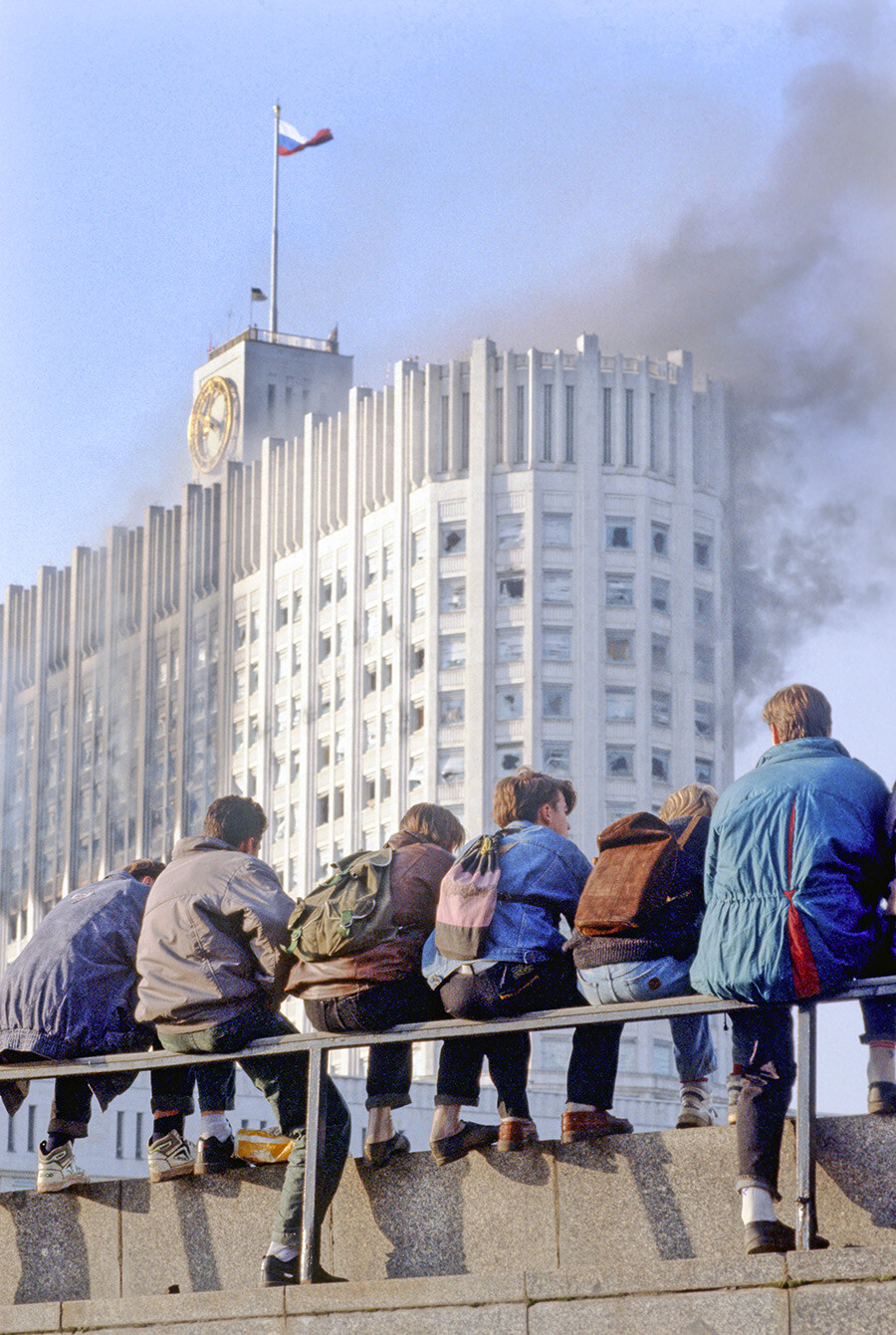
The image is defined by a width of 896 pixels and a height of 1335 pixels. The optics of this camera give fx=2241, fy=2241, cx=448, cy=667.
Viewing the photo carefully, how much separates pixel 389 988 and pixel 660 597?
78301 millimetres

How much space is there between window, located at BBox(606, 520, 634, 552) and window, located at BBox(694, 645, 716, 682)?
484cm

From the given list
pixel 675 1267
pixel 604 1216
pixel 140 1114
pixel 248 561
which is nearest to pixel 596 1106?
pixel 604 1216

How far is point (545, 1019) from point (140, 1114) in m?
68.2

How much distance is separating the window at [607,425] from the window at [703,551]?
4676mm

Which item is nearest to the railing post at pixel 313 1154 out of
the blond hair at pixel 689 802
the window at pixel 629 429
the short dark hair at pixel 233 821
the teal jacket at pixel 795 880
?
the short dark hair at pixel 233 821

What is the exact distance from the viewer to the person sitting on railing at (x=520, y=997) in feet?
28.3

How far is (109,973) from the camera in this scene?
32.3 feet

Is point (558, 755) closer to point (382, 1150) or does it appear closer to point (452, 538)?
point (452, 538)

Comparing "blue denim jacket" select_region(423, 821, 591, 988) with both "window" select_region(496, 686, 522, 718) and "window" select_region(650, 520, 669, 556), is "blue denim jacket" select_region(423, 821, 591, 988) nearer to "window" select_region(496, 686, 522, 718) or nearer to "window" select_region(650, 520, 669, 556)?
"window" select_region(496, 686, 522, 718)

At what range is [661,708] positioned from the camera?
85.5 metres

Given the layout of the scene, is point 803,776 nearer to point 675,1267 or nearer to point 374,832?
point 675,1267

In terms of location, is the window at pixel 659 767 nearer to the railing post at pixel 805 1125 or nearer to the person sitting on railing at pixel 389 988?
the person sitting on railing at pixel 389 988

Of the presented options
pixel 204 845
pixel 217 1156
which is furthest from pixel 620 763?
pixel 217 1156

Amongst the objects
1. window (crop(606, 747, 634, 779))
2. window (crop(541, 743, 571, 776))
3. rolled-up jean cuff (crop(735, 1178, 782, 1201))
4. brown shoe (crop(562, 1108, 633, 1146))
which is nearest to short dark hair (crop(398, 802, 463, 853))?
brown shoe (crop(562, 1108, 633, 1146))
